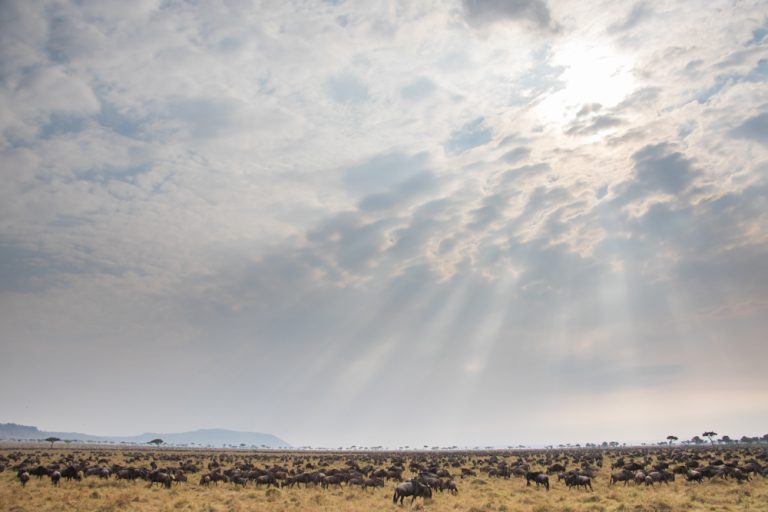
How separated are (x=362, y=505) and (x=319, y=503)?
3.27m

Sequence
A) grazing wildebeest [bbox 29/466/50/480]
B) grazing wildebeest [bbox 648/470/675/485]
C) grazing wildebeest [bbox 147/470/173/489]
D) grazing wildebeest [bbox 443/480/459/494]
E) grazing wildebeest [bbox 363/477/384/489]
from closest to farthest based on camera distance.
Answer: grazing wildebeest [bbox 443/480/459/494] → grazing wildebeest [bbox 147/470/173/489] → grazing wildebeest [bbox 648/470/675/485] → grazing wildebeest [bbox 363/477/384/489] → grazing wildebeest [bbox 29/466/50/480]

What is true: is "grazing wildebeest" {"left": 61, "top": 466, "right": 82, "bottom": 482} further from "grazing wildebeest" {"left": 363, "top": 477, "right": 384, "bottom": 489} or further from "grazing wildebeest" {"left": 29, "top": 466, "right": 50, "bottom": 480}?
"grazing wildebeest" {"left": 363, "top": 477, "right": 384, "bottom": 489}

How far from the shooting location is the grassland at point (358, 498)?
27.7m

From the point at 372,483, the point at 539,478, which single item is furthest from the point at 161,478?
the point at 539,478

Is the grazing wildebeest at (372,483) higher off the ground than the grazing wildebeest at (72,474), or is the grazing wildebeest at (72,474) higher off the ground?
the grazing wildebeest at (72,474)

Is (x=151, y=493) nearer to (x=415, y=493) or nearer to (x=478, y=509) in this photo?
(x=415, y=493)

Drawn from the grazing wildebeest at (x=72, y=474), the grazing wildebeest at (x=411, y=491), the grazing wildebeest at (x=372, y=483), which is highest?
the grazing wildebeest at (x=411, y=491)

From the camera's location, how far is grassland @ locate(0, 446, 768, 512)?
27.7 metres

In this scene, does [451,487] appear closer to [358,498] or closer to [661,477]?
[358,498]

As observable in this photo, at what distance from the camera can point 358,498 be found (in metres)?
33.5

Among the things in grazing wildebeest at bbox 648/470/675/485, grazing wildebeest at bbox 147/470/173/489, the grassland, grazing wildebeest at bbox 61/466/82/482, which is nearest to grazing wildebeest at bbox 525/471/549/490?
the grassland

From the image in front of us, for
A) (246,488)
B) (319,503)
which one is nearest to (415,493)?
(319,503)

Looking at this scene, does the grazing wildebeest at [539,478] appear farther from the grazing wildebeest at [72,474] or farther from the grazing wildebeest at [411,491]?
the grazing wildebeest at [72,474]

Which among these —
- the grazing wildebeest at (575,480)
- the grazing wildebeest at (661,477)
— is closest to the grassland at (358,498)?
the grazing wildebeest at (575,480)
